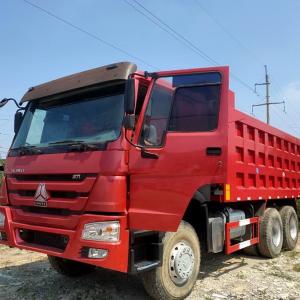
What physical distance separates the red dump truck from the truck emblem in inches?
0.5

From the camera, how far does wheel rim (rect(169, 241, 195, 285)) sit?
17.8 feet

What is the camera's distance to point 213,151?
17.8ft

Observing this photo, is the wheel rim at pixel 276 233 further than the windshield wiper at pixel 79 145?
Yes

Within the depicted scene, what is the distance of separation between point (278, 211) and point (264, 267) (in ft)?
5.98

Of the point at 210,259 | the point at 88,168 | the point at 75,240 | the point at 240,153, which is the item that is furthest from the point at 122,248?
the point at 210,259

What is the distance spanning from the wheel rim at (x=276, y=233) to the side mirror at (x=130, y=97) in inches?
184

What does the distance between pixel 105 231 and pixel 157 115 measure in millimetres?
1487

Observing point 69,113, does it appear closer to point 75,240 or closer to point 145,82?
point 145,82

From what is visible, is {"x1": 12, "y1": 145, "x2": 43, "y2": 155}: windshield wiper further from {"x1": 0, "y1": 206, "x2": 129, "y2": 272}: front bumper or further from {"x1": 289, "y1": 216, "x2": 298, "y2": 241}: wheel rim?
{"x1": 289, "y1": 216, "x2": 298, "y2": 241}: wheel rim

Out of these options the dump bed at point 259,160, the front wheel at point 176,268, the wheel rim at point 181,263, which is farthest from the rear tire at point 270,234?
the wheel rim at point 181,263

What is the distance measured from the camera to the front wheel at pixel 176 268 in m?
5.27

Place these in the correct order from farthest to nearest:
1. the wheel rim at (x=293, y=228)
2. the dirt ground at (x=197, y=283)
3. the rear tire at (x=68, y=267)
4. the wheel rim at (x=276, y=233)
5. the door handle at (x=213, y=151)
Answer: the wheel rim at (x=293, y=228) → the wheel rim at (x=276, y=233) → the rear tire at (x=68, y=267) → the dirt ground at (x=197, y=283) → the door handle at (x=213, y=151)

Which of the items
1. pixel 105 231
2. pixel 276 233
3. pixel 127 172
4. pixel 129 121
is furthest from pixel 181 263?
pixel 276 233

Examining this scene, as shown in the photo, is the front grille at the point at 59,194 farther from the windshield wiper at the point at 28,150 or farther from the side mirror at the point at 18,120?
the side mirror at the point at 18,120
